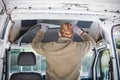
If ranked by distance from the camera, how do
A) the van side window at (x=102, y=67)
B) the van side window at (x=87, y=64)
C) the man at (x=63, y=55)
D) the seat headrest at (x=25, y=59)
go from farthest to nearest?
the van side window at (x=87, y=64), the van side window at (x=102, y=67), the seat headrest at (x=25, y=59), the man at (x=63, y=55)

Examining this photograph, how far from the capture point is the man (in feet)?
14.9

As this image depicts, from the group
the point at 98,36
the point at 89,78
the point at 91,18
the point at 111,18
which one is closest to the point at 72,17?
the point at 91,18

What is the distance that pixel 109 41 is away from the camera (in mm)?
5207

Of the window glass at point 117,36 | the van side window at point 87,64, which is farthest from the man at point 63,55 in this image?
the van side window at point 87,64

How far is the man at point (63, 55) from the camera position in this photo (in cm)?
454

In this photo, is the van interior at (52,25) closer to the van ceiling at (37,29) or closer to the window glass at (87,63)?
the van ceiling at (37,29)

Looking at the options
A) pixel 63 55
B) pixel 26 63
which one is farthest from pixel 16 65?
pixel 63 55

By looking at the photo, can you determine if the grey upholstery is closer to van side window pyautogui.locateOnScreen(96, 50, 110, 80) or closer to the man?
the man

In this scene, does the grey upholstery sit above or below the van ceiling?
below

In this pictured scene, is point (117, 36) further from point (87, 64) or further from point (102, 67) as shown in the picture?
point (87, 64)

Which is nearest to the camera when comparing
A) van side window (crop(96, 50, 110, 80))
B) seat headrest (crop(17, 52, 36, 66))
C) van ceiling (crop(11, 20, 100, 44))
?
seat headrest (crop(17, 52, 36, 66))

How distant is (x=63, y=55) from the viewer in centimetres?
455

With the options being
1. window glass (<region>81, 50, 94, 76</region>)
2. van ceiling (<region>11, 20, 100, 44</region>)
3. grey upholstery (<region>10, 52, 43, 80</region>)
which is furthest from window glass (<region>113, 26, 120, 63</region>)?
window glass (<region>81, 50, 94, 76</region>)

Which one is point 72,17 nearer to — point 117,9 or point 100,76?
point 117,9
